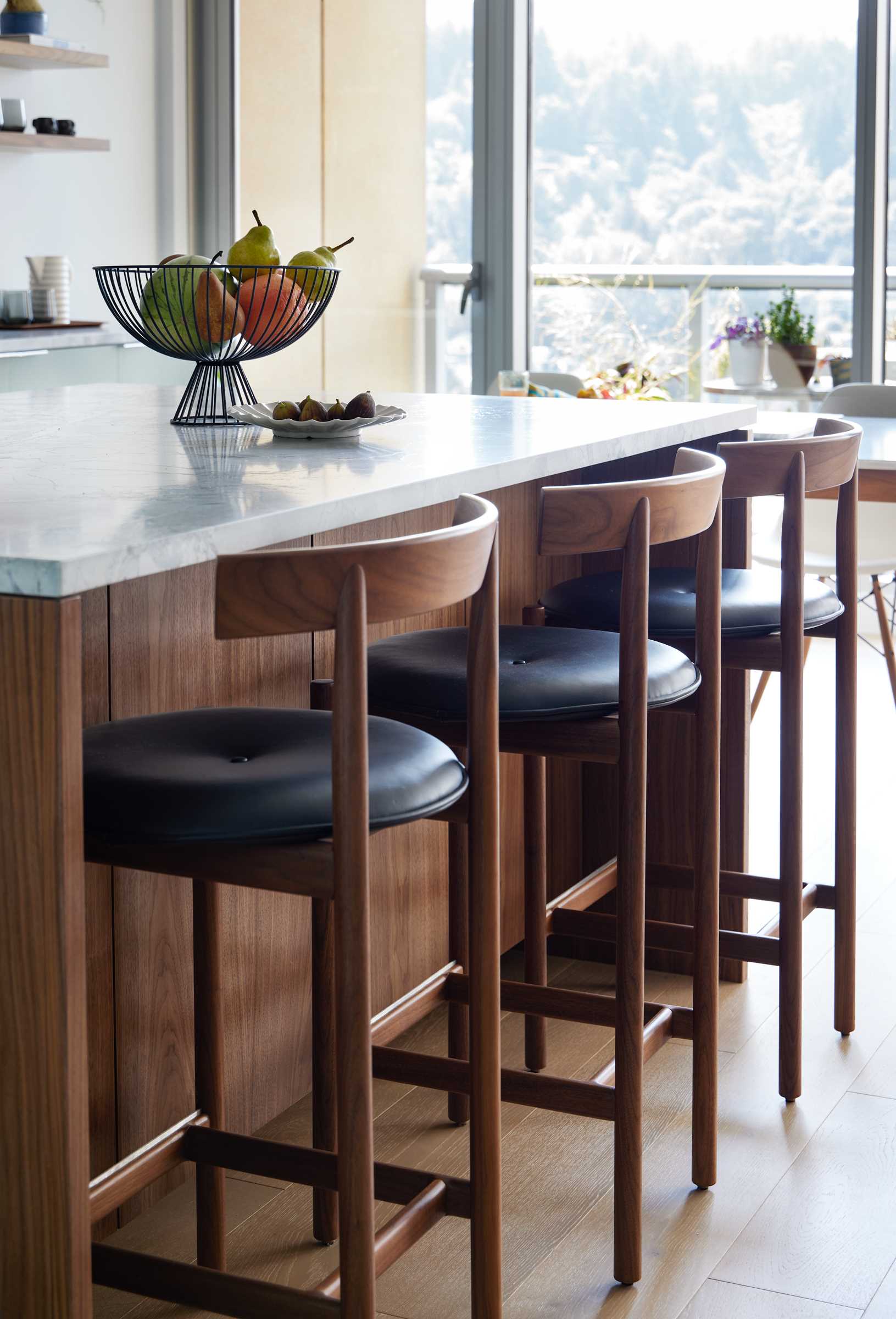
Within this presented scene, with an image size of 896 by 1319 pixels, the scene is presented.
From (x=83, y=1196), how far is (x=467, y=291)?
16.8 ft

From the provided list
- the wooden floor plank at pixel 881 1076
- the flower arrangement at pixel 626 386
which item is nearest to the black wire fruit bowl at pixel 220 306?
the wooden floor plank at pixel 881 1076

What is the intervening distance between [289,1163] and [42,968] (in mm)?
567

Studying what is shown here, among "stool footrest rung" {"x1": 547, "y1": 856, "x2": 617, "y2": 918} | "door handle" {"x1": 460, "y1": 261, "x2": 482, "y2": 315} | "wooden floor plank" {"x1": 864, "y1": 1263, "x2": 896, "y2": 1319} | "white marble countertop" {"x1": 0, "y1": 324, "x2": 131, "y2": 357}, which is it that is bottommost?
"wooden floor plank" {"x1": 864, "y1": 1263, "x2": 896, "y2": 1319}

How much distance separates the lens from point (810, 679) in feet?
16.5

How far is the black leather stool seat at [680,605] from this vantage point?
2.13 m

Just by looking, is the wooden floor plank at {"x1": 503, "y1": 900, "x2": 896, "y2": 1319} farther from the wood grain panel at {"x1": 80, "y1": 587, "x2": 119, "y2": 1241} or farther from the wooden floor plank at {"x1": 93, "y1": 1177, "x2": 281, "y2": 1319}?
the wood grain panel at {"x1": 80, "y1": 587, "x2": 119, "y2": 1241}

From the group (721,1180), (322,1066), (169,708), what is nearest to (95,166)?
(169,708)

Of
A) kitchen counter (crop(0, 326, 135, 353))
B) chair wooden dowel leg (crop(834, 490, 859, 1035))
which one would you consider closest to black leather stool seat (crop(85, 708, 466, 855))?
chair wooden dowel leg (crop(834, 490, 859, 1035))

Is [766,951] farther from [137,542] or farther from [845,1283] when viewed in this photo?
[137,542]

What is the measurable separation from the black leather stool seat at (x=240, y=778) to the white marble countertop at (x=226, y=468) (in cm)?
19

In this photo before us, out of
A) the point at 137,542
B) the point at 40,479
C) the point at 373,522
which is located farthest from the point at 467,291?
the point at 137,542

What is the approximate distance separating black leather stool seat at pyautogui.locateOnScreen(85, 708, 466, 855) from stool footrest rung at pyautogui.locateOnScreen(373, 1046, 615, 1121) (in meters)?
0.50

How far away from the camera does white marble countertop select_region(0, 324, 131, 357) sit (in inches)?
169

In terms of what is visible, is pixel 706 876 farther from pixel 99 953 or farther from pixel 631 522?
pixel 99 953
